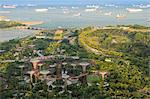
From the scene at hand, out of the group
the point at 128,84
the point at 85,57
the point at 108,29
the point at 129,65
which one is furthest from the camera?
the point at 108,29

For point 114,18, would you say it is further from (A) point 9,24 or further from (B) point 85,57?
(B) point 85,57

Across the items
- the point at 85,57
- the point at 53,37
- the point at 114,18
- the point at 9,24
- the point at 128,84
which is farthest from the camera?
the point at 114,18

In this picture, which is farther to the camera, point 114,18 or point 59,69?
point 114,18

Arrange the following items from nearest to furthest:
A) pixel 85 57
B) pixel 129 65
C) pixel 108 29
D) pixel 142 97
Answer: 1. pixel 142 97
2. pixel 129 65
3. pixel 85 57
4. pixel 108 29

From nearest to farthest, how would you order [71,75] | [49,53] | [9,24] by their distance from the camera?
1. [71,75]
2. [49,53]
3. [9,24]

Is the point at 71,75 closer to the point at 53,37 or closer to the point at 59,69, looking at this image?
the point at 59,69

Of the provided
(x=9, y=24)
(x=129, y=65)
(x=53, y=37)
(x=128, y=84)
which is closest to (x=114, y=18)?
(x=9, y=24)

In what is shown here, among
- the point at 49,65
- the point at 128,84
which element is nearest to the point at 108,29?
the point at 49,65

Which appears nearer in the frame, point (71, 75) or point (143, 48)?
point (71, 75)

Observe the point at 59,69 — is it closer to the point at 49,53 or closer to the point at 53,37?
the point at 49,53
